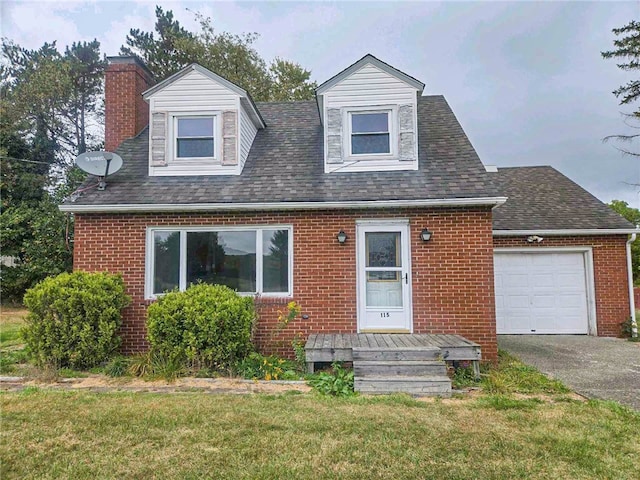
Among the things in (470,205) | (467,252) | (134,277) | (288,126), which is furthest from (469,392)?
(288,126)

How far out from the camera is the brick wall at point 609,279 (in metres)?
9.73

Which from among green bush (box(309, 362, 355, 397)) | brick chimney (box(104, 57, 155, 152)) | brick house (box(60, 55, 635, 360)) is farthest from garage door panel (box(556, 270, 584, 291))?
brick chimney (box(104, 57, 155, 152))

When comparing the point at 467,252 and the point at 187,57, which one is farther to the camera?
the point at 187,57

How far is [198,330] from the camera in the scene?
6094 millimetres

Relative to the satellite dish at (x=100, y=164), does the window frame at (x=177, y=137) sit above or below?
above

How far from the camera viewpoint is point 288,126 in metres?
10.2

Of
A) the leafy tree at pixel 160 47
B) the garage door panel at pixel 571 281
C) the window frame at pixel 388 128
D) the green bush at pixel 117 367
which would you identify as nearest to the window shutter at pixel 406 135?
the window frame at pixel 388 128

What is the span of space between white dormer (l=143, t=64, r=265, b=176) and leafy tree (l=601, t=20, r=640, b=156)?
1508 centimetres

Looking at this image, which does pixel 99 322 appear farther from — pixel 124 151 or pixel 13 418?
pixel 124 151

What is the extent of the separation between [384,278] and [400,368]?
213 cm

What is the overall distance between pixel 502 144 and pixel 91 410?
22.7 m

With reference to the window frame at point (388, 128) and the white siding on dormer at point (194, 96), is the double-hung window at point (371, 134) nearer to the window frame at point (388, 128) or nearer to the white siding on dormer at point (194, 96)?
the window frame at point (388, 128)

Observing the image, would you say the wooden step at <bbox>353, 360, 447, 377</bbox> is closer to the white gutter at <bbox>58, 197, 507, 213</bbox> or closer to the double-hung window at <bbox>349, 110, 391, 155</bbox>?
the white gutter at <bbox>58, 197, 507, 213</bbox>

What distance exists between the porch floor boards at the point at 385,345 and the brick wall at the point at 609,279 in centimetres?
576
